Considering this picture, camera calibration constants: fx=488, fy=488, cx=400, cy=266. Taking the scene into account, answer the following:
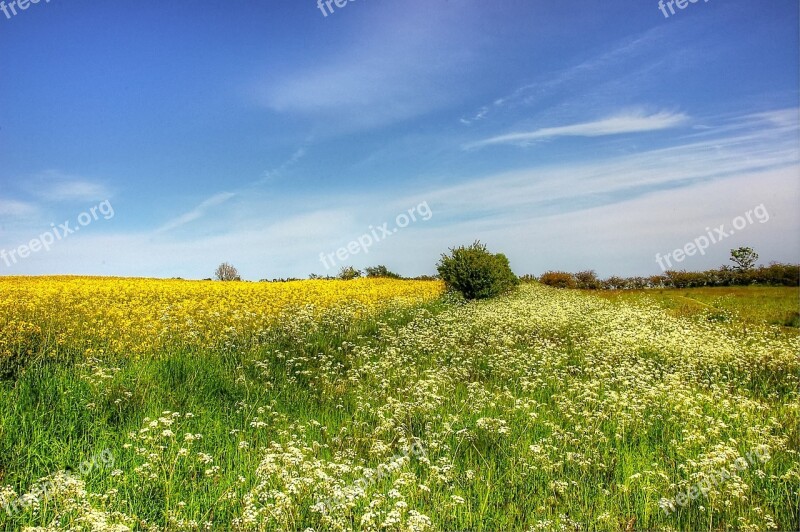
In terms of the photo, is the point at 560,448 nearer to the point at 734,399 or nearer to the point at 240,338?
the point at 734,399

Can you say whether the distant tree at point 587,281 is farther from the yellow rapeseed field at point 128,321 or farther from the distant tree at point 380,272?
the yellow rapeseed field at point 128,321

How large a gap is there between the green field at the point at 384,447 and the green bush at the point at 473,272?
592 inches

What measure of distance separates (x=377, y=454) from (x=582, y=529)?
2229mm

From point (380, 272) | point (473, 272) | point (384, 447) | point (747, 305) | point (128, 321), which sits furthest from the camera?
point (380, 272)

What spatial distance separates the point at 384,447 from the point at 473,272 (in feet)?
68.9

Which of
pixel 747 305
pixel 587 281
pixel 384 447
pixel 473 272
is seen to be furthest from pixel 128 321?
pixel 587 281

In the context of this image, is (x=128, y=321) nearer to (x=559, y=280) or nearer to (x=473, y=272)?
(x=473, y=272)

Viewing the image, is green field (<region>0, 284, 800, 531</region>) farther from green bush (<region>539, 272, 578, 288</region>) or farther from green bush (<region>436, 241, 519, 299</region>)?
green bush (<region>539, 272, 578, 288</region>)

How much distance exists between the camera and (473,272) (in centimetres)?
2578

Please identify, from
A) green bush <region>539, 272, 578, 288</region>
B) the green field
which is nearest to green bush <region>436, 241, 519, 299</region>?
the green field

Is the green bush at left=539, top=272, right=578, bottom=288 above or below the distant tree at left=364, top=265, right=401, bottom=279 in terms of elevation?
below

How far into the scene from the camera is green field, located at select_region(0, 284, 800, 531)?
4.25 metres

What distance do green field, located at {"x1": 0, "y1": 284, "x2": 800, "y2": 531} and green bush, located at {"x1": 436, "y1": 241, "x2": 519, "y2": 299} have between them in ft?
49.3

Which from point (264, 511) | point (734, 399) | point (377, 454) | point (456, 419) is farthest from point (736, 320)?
point (264, 511)
